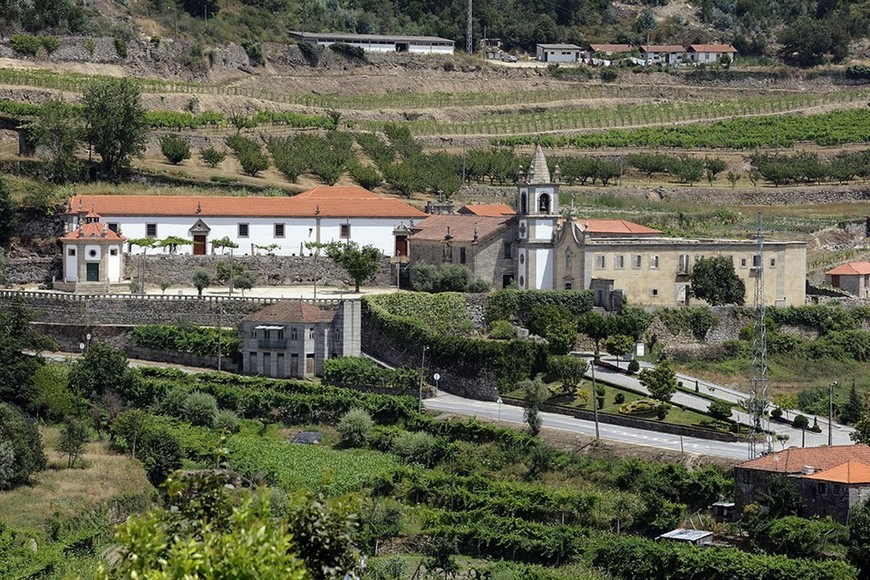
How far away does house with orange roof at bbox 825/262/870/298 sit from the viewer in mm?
73750

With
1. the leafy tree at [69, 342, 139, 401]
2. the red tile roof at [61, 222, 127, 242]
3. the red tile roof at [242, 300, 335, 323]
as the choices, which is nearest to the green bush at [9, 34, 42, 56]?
the red tile roof at [61, 222, 127, 242]

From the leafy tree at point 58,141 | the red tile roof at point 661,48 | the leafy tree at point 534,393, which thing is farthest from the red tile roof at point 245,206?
the red tile roof at point 661,48

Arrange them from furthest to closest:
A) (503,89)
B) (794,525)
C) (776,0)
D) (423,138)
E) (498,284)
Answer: (776,0) < (503,89) < (423,138) < (498,284) < (794,525)

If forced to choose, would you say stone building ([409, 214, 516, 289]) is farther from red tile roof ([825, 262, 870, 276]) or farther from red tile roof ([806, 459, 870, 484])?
red tile roof ([806, 459, 870, 484])

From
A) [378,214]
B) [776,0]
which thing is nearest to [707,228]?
[378,214]

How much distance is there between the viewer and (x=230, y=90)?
105m

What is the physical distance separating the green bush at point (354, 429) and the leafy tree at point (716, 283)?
1688 cm

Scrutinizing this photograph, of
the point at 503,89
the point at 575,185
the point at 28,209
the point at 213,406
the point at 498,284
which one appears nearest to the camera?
the point at 213,406

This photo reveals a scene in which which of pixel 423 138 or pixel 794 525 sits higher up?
pixel 423 138

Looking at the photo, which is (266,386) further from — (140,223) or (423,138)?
(423,138)

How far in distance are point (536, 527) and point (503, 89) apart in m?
79.5

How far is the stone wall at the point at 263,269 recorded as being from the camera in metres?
70.9

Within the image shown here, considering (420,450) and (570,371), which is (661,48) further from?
(420,450)

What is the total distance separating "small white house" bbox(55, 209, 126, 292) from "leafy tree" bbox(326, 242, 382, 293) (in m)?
8.44
